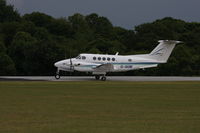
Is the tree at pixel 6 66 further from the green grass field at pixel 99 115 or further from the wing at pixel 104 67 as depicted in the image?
the green grass field at pixel 99 115

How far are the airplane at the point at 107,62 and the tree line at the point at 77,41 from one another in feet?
46.7

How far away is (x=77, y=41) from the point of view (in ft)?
284

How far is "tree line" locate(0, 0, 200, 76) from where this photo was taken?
203 feet

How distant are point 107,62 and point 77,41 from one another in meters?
39.7

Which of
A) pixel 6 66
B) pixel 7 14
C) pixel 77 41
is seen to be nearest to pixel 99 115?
pixel 6 66

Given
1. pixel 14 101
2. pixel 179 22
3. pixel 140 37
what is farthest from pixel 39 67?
pixel 179 22

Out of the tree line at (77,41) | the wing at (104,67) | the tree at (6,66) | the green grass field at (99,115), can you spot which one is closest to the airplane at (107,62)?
the wing at (104,67)

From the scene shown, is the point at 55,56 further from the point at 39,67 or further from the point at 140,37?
the point at 140,37

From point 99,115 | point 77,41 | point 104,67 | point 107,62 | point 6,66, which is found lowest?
point 99,115

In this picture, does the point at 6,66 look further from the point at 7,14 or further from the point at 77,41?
the point at 7,14

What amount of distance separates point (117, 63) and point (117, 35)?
56.2 meters

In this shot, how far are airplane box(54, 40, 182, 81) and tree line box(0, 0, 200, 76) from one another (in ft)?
46.7

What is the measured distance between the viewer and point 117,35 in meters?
103

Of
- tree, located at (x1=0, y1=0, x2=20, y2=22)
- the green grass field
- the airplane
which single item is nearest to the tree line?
tree, located at (x1=0, y1=0, x2=20, y2=22)
